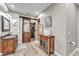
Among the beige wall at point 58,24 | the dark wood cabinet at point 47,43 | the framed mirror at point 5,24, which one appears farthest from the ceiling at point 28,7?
the dark wood cabinet at point 47,43

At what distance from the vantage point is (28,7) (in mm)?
1780

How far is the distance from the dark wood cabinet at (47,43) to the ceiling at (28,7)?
1.61 feet

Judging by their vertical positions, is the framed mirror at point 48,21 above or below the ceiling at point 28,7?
below

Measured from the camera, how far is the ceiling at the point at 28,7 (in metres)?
1.76

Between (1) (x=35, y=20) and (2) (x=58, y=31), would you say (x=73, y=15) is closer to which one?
(2) (x=58, y=31)

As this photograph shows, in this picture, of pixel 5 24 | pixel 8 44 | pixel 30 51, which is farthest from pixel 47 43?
pixel 5 24

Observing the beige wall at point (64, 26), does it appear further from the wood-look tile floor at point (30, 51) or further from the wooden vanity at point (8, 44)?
the wooden vanity at point (8, 44)

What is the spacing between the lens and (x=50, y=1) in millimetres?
1778

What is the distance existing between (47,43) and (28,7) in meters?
0.76

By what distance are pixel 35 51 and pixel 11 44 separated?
1.49ft

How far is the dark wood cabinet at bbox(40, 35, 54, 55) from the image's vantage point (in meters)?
1.79

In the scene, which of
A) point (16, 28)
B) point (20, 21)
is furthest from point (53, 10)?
point (16, 28)

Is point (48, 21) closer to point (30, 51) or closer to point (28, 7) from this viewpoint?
point (28, 7)

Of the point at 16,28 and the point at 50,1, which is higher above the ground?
the point at 50,1
